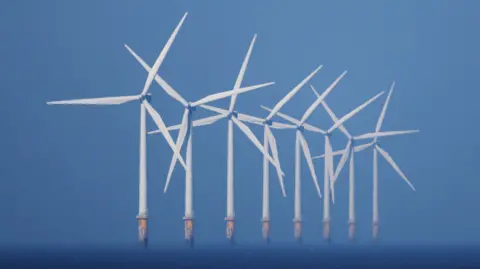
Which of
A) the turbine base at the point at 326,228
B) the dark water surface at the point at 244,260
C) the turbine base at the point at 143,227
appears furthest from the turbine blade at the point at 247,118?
the turbine base at the point at 326,228

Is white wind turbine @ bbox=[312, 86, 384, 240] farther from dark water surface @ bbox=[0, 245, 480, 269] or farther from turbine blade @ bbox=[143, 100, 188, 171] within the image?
turbine blade @ bbox=[143, 100, 188, 171]

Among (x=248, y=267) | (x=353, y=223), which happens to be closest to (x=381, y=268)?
(x=248, y=267)

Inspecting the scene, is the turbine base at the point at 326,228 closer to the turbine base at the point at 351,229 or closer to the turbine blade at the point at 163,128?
the turbine base at the point at 351,229

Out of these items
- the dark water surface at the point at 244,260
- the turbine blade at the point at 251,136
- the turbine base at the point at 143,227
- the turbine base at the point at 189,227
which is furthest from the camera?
the turbine base at the point at 189,227

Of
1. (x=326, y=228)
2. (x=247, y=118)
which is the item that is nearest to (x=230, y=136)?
(x=247, y=118)

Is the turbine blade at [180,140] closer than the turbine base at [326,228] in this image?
Yes

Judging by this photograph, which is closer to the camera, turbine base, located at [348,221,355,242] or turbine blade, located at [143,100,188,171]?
turbine blade, located at [143,100,188,171]

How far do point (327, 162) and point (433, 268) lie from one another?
152 ft

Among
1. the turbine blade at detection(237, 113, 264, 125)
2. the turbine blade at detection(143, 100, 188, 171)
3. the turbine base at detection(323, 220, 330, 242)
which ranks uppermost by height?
the turbine blade at detection(237, 113, 264, 125)

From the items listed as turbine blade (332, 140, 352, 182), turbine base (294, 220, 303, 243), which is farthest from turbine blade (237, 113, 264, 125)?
turbine base (294, 220, 303, 243)

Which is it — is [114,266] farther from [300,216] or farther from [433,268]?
[300,216]

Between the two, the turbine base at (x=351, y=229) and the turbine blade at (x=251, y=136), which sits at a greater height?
the turbine blade at (x=251, y=136)

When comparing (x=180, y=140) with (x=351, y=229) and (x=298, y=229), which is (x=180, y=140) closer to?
(x=298, y=229)

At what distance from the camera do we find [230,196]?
458 ft
